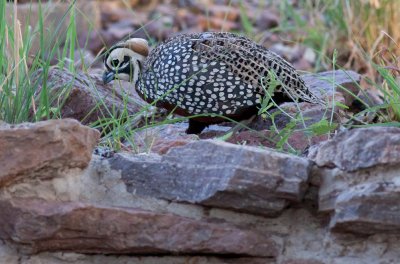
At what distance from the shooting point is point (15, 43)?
3.31 m

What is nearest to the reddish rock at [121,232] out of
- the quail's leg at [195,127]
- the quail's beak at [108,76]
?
the quail's leg at [195,127]

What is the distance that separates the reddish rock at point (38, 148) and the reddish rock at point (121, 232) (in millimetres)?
86

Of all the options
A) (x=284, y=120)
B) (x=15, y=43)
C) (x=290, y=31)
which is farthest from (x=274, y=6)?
(x=15, y=43)

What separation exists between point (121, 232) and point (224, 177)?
334 millimetres

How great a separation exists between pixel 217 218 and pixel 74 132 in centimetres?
49

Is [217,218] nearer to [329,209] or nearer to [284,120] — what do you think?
[329,209]

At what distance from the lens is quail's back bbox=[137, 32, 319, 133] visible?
384cm

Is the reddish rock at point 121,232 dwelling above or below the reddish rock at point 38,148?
below

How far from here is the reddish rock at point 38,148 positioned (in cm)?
286

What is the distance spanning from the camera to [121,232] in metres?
2.87

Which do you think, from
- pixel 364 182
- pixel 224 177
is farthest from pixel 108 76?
pixel 364 182

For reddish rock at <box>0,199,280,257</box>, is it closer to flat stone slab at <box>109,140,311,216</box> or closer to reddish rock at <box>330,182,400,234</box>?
flat stone slab at <box>109,140,311,216</box>

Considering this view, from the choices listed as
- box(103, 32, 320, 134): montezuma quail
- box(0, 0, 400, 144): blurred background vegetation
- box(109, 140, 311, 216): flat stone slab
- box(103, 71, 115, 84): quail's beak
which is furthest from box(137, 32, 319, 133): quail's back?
box(109, 140, 311, 216): flat stone slab

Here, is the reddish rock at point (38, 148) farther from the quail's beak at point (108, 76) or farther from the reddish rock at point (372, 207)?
the quail's beak at point (108, 76)
